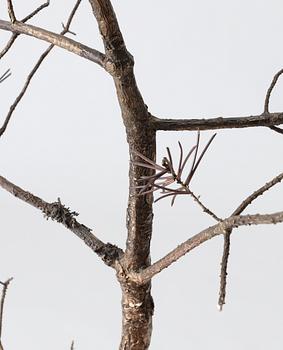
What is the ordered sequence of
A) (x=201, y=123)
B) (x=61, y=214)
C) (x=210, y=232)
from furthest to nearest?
(x=61, y=214) < (x=201, y=123) < (x=210, y=232)

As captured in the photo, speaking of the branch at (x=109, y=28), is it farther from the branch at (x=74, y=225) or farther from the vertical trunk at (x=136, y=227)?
the branch at (x=74, y=225)

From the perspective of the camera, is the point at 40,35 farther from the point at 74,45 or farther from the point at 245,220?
the point at 245,220

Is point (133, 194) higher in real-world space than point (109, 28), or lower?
lower

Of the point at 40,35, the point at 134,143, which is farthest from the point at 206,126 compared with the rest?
the point at 40,35

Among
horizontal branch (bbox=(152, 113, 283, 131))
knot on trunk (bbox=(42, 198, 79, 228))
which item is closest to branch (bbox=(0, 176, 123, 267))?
knot on trunk (bbox=(42, 198, 79, 228))

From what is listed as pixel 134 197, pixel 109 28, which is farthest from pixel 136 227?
pixel 109 28

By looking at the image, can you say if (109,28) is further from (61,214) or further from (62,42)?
(61,214)
